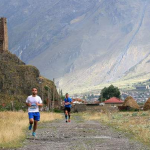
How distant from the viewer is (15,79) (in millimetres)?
102438

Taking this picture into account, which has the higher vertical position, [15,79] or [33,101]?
[15,79]

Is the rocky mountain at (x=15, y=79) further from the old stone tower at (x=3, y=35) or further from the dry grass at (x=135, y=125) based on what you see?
the dry grass at (x=135, y=125)

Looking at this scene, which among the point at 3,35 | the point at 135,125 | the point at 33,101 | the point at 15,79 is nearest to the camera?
the point at 33,101

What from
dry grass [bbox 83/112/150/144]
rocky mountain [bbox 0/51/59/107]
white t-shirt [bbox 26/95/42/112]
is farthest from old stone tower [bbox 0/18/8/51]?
white t-shirt [bbox 26/95/42/112]

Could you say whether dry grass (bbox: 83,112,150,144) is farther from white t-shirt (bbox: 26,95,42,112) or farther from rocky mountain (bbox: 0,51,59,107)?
rocky mountain (bbox: 0,51,59,107)

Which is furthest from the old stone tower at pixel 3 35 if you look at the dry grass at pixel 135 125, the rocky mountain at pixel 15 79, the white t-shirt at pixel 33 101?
the white t-shirt at pixel 33 101

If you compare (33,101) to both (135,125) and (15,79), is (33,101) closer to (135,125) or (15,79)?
(135,125)

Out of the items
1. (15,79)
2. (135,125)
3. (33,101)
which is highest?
(15,79)

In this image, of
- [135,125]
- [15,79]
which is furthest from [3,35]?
[135,125]

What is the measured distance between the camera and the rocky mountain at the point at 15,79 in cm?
9712

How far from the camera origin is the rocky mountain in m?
97.1

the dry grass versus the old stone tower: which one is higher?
the old stone tower

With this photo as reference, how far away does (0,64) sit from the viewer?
101 m

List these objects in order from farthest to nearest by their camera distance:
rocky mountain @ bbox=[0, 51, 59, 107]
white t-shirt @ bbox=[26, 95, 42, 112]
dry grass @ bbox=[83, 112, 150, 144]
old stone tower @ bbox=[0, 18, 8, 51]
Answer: old stone tower @ bbox=[0, 18, 8, 51], rocky mountain @ bbox=[0, 51, 59, 107], white t-shirt @ bbox=[26, 95, 42, 112], dry grass @ bbox=[83, 112, 150, 144]
